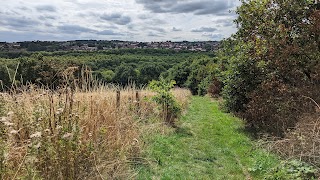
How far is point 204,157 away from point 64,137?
441cm

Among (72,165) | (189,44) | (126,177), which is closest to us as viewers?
(72,165)

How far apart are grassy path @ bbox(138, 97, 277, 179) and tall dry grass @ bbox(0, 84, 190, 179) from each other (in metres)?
0.62

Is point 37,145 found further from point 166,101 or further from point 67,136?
point 166,101

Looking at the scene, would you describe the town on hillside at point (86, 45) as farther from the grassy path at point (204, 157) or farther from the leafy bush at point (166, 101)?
the grassy path at point (204, 157)

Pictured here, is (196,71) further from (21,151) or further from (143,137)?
(21,151)

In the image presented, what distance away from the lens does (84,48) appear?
2520 inches

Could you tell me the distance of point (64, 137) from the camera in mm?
3514

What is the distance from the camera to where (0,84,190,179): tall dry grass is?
3.54m

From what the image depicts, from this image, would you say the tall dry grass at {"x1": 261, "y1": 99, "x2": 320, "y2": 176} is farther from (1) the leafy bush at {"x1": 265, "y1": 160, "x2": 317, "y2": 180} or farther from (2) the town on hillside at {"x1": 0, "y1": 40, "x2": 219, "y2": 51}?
(2) the town on hillside at {"x1": 0, "y1": 40, "x2": 219, "y2": 51}

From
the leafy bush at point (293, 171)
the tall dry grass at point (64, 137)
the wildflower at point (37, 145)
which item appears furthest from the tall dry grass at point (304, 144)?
the wildflower at point (37, 145)

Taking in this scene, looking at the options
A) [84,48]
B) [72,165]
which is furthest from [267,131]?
[84,48]

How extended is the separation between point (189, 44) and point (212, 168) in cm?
10794

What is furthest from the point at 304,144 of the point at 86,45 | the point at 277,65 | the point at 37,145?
the point at 86,45

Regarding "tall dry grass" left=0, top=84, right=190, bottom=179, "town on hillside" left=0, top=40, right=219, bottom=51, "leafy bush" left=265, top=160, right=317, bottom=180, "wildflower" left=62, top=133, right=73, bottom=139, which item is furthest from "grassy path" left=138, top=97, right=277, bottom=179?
"town on hillside" left=0, top=40, right=219, bottom=51
